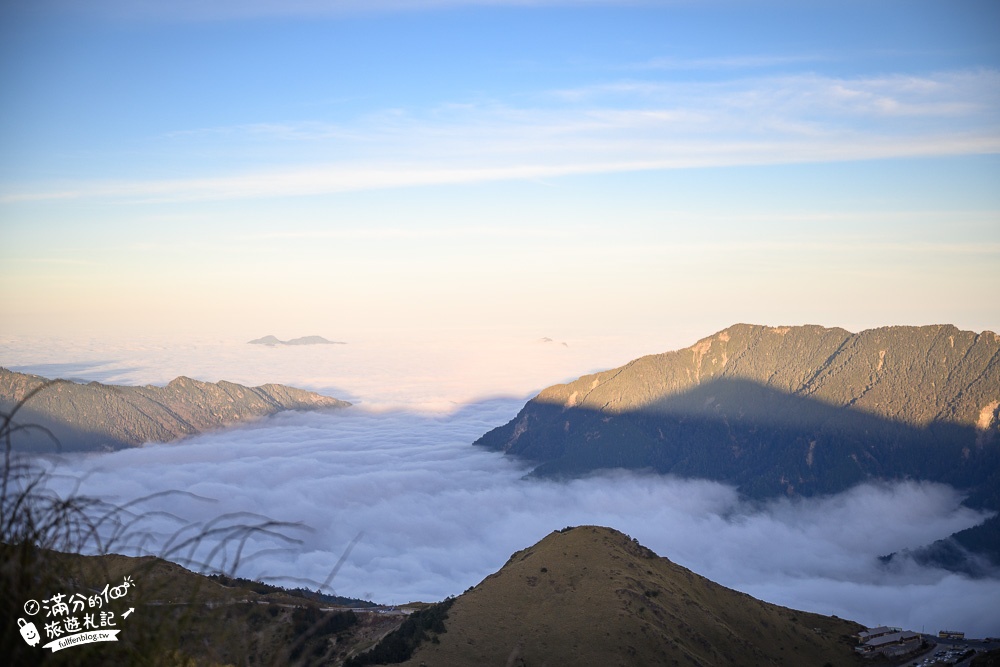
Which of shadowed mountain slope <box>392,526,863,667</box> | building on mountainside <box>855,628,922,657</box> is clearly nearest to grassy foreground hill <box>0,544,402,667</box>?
shadowed mountain slope <box>392,526,863,667</box>

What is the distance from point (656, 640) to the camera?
82.8 m

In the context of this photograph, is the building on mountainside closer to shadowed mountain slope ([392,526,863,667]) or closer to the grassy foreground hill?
shadowed mountain slope ([392,526,863,667])

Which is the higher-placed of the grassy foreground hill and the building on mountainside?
the grassy foreground hill

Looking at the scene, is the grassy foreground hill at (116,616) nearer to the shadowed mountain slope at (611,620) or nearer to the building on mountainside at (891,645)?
the shadowed mountain slope at (611,620)

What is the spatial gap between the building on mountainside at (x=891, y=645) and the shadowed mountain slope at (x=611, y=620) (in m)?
2.25

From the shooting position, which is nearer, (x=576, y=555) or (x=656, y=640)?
(x=656, y=640)

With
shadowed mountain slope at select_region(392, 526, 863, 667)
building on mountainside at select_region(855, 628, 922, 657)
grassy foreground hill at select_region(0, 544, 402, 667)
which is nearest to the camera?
grassy foreground hill at select_region(0, 544, 402, 667)

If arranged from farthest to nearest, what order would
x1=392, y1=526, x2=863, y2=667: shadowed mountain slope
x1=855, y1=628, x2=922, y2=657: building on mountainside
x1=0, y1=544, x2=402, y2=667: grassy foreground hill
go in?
x1=855, y1=628, x2=922, y2=657: building on mountainside, x1=392, y1=526, x2=863, y2=667: shadowed mountain slope, x1=0, y1=544, x2=402, y2=667: grassy foreground hill

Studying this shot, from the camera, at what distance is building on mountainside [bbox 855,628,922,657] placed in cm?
10988

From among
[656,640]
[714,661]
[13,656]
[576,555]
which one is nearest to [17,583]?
[13,656]

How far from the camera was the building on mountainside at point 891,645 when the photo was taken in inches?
4326

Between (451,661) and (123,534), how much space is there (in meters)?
71.7

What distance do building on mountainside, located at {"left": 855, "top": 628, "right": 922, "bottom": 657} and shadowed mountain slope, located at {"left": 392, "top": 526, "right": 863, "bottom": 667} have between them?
2.25 m

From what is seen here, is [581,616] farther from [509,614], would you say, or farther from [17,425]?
[17,425]
